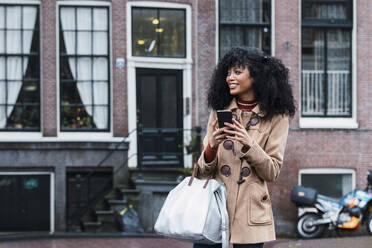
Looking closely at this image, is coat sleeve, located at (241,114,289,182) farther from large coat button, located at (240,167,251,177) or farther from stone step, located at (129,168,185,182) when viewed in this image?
stone step, located at (129,168,185,182)

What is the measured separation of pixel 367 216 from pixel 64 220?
5.84m

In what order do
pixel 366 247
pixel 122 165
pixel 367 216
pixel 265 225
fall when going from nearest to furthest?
1. pixel 265 225
2. pixel 366 247
3. pixel 367 216
4. pixel 122 165

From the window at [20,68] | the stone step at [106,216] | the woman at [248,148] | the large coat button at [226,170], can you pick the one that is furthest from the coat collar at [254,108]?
the window at [20,68]

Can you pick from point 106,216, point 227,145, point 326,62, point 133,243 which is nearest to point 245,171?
point 227,145

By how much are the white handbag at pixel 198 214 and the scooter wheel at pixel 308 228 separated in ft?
27.8

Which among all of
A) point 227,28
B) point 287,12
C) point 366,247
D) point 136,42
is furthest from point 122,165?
point 366,247

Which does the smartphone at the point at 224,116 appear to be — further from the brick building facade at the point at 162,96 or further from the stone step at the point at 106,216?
the brick building facade at the point at 162,96

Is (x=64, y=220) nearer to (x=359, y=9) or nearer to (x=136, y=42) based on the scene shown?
(x=136, y=42)

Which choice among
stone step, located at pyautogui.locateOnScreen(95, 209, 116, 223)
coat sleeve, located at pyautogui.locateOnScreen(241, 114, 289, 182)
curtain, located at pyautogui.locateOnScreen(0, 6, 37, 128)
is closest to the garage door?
curtain, located at pyautogui.locateOnScreen(0, 6, 37, 128)

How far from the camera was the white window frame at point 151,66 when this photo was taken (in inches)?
500

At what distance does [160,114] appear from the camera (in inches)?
516

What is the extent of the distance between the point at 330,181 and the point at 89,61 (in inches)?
217

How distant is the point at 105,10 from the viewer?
504 inches

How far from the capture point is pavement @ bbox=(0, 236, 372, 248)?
950 centimetres
